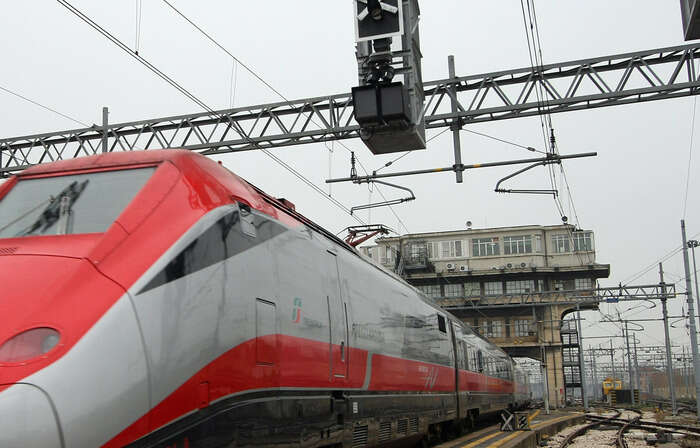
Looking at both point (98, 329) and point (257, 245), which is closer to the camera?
point (98, 329)

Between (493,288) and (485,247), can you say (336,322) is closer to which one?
(493,288)

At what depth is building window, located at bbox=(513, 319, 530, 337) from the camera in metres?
62.0

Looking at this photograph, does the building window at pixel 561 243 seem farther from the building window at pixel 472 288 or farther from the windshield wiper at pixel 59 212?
the windshield wiper at pixel 59 212

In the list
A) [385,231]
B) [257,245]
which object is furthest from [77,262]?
[385,231]

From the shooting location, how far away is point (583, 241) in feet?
210

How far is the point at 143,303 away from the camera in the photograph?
15.0 ft

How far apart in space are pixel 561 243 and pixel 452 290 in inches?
419

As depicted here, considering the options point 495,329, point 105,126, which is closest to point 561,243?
point 495,329

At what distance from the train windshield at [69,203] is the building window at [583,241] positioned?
201 ft

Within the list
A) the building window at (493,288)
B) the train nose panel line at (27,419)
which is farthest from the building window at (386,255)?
the train nose panel line at (27,419)

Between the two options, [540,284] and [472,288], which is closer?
[540,284]

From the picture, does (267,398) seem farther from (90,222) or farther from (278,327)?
(90,222)

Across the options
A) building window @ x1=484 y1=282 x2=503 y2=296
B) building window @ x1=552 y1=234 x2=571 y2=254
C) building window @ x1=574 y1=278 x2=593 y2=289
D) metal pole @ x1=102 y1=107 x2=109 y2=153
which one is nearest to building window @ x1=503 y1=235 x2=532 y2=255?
building window @ x1=552 y1=234 x2=571 y2=254

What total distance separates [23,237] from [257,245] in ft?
6.13
